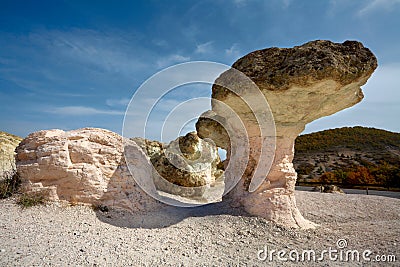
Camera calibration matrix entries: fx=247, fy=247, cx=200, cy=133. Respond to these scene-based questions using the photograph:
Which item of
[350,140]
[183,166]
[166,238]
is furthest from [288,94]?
[350,140]

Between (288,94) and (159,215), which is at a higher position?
(288,94)

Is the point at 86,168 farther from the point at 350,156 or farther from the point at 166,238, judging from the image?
the point at 350,156

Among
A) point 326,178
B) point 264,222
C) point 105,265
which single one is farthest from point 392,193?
point 105,265

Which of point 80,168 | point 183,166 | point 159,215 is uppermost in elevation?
point 183,166

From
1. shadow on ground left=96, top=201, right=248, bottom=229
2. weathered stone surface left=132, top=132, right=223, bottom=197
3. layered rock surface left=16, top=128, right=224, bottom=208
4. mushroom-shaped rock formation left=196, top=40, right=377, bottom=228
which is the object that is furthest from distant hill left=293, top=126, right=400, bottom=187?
layered rock surface left=16, top=128, right=224, bottom=208

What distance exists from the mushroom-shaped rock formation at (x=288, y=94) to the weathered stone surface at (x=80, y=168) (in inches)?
106

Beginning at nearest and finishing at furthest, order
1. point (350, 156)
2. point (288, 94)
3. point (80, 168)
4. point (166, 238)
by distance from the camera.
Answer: point (166, 238) < point (288, 94) < point (80, 168) < point (350, 156)

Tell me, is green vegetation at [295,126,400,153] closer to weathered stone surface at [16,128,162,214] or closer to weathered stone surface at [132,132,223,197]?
weathered stone surface at [132,132,223,197]

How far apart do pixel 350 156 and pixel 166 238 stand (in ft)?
90.2

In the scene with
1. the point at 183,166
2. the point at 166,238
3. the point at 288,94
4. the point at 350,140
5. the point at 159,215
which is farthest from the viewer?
the point at 350,140

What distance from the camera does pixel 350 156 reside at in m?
26.4

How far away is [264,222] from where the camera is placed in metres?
5.32

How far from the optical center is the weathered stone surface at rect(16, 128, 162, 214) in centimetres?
506

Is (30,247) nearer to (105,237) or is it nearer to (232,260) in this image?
(105,237)
